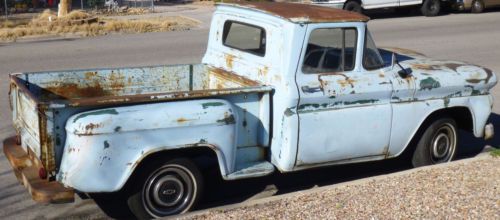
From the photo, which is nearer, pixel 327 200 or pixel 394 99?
pixel 327 200

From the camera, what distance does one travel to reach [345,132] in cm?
656

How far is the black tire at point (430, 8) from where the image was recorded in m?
24.7

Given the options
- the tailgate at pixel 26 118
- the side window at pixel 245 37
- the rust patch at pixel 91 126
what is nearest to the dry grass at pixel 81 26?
the side window at pixel 245 37

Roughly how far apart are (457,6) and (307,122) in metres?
21.1

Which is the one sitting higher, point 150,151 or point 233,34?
point 233,34

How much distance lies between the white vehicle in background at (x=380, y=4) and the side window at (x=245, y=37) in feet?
54.5

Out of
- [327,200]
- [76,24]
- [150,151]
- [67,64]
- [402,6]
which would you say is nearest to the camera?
[150,151]

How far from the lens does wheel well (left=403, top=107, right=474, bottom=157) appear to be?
7.25 meters

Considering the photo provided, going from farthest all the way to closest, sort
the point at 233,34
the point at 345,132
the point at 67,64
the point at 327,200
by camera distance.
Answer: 1. the point at 67,64
2. the point at 233,34
3. the point at 345,132
4. the point at 327,200

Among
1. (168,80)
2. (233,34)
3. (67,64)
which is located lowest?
(67,64)

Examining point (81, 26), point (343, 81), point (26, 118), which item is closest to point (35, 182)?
point (26, 118)

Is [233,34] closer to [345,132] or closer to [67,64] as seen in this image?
[345,132]

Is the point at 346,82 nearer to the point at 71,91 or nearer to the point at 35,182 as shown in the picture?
the point at 71,91

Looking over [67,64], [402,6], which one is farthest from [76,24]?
[402,6]
